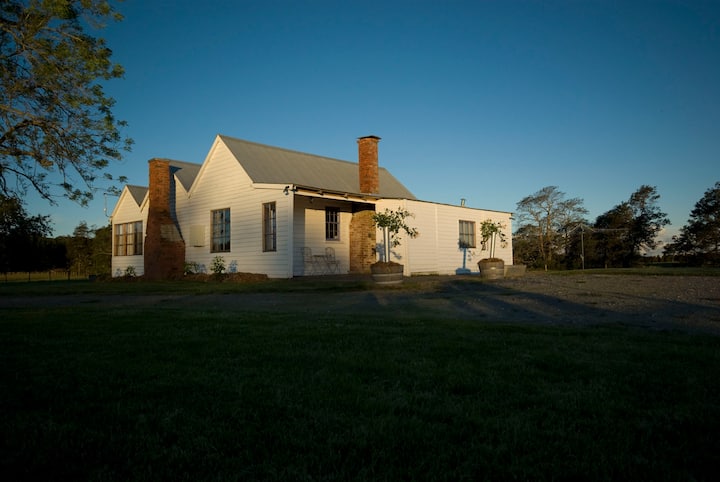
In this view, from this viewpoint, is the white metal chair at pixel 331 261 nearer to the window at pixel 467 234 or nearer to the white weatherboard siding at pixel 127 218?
the window at pixel 467 234

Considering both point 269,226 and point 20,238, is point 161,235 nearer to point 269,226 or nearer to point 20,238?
point 269,226

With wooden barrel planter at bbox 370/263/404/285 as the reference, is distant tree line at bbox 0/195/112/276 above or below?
above

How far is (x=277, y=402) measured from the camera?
2.73 m

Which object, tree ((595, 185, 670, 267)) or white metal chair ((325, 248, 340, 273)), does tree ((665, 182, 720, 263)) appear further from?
white metal chair ((325, 248, 340, 273))

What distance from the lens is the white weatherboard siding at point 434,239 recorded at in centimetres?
1780

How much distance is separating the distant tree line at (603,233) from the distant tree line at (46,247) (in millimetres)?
30824

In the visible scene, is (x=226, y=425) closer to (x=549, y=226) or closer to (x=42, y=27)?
(x=42, y=27)

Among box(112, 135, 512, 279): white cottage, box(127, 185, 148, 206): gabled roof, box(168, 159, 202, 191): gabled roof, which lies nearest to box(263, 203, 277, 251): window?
box(112, 135, 512, 279): white cottage

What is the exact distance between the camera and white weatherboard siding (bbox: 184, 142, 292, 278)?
15.9 meters

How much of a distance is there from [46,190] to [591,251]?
3611 cm

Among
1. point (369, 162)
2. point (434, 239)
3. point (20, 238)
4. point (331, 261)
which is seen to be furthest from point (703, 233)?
point (20, 238)

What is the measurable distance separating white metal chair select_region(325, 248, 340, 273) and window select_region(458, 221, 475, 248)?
5.75 m

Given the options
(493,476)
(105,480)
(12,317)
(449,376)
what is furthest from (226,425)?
(12,317)

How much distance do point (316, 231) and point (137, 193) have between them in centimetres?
1111
